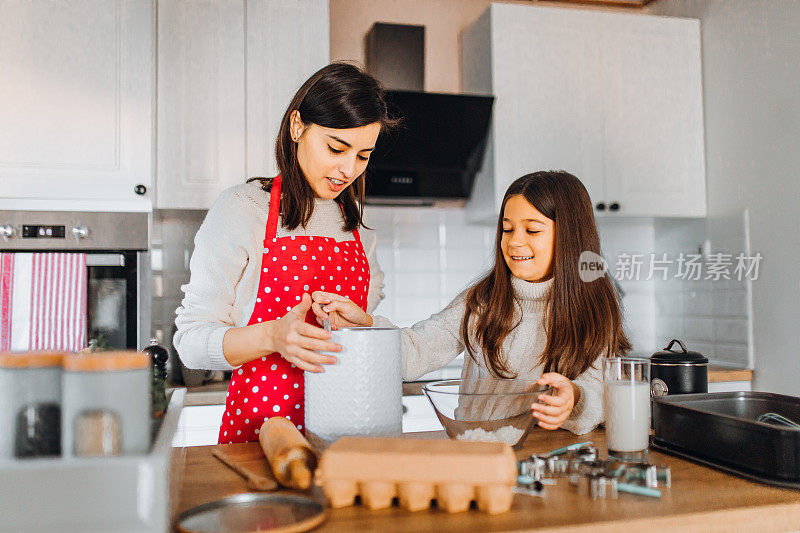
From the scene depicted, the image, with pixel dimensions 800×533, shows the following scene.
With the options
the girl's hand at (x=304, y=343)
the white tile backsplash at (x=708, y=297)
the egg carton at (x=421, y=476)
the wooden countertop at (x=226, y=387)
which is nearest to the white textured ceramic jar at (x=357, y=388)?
the girl's hand at (x=304, y=343)

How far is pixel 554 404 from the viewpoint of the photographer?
0.99 m

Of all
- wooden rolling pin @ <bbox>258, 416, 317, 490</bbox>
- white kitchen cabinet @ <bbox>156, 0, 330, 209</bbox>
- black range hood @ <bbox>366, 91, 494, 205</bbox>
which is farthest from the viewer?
black range hood @ <bbox>366, 91, 494, 205</bbox>

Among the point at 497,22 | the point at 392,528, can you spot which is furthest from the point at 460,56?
the point at 392,528

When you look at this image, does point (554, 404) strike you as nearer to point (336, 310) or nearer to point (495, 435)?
point (495, 435)

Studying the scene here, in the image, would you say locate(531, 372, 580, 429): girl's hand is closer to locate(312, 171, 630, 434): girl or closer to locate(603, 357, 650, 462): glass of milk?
locate(603, 357, 650, 462): glass of milk

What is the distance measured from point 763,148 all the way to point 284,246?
6.65 feet

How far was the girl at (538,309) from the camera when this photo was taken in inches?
54.9

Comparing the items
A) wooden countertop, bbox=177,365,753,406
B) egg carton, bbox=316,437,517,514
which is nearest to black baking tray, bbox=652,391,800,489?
egg carton, bbox=316,437,517,514

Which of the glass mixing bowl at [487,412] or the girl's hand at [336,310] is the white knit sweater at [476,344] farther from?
the glass mixing bowl at [487,412]

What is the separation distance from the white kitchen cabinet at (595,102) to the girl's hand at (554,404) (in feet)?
5.13

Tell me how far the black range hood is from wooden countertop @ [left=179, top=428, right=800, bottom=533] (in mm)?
1768

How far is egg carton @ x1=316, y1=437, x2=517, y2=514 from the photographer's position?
695 millimetres

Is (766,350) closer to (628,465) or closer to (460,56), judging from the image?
(460,56)

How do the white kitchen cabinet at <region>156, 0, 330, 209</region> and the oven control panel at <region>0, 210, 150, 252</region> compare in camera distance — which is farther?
the white kitchen cabinet at <region>156, 0, 330, 209</region>
